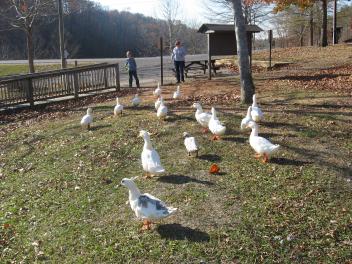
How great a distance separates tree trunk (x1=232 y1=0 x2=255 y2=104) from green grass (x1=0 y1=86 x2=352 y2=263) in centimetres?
171

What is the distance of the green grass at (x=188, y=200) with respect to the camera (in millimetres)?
5926

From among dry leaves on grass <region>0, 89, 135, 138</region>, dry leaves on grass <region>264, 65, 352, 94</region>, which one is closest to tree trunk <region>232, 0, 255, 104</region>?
dry leaves on grass <region>264, 65, 352, 94</region>

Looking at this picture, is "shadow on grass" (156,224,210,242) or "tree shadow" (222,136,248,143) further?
"tree shadow" (222,136,248,143)

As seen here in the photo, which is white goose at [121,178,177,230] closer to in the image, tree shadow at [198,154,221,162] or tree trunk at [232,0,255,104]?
tree shadow at [198,154,221,162]

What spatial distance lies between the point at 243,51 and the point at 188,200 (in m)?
6.62

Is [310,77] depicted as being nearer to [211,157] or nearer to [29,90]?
[211,157]

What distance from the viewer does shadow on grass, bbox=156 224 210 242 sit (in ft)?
20.0

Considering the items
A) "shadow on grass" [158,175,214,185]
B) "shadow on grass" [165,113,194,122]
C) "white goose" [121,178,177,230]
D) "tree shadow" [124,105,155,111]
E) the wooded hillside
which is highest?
the wooded hillside

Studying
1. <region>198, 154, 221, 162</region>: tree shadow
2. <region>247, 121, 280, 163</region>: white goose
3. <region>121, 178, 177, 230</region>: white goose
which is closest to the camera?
<region>121, 178, 177, 230</region>: white goose

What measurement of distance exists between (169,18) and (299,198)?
178ft

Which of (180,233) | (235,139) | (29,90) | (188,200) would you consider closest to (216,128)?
(235,139)

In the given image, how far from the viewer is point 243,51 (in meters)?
12.6

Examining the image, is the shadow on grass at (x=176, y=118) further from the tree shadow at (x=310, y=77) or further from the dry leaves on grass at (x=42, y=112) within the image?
the tree shadow at (x=310, y=77)

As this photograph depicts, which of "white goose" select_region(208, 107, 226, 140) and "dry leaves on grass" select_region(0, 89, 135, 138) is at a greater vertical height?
"white goose" select_region(208, 107, 226, 140)
